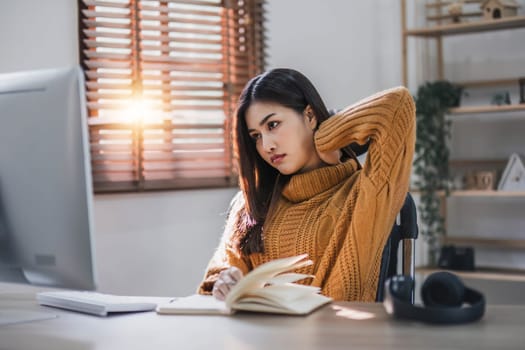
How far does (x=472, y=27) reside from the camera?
3674 mm

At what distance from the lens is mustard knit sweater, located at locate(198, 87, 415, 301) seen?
187 centimetres

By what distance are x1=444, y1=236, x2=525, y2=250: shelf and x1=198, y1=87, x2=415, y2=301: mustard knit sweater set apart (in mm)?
1996

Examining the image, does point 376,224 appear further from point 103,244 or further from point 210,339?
point 103,244

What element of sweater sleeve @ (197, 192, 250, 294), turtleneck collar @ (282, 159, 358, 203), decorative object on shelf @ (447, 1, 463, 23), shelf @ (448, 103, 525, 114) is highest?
decorative object on shelf @ (447, 1, 463, 23)

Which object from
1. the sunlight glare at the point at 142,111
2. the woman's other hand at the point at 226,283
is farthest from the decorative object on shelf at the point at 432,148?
the woman's other hand at the point at 226,283

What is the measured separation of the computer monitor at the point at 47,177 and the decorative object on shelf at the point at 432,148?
2.61m

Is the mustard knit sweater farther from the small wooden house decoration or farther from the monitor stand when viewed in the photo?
the small wooden house decoration

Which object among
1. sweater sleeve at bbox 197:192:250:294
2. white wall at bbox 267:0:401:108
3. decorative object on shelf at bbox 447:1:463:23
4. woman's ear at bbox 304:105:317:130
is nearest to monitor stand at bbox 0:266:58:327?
sweater sleeve at bbox 197:192:250:294

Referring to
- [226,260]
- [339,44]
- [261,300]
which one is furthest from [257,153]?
[339,44]

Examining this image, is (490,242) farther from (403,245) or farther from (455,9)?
(403,245)

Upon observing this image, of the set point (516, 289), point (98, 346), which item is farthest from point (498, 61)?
point (98, 346)

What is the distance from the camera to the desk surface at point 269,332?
1.18 m

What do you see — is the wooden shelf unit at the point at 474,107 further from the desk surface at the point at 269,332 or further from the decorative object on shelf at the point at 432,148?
the desk surface at the point at 269,332

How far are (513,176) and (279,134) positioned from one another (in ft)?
6.44
